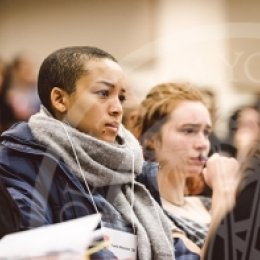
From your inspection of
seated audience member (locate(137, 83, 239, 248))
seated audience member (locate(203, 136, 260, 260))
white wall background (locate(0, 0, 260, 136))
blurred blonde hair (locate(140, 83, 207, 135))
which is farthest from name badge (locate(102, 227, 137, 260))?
white wall background (locate(0, 0, 260, 136))

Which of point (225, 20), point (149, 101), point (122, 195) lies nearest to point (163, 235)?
point (122, 195)

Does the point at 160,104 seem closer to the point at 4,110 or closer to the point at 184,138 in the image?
the point at 184,138

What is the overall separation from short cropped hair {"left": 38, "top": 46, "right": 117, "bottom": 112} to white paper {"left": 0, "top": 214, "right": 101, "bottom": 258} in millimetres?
378

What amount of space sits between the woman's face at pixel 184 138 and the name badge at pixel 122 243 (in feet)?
1.47

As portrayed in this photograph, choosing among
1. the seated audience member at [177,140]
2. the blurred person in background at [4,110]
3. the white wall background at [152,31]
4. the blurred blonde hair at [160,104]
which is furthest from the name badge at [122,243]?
the white wall background at [152,31]

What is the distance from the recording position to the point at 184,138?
1649 mm

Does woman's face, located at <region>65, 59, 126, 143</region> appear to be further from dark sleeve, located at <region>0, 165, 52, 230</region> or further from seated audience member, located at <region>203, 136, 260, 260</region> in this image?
seated audience member, located at <region>203, 136, 260, 260</region>

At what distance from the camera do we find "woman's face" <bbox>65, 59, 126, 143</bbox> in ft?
4.14

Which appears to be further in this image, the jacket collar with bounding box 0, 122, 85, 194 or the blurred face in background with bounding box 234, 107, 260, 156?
the blurred face in background with bounding box 234, 107, 260, 156

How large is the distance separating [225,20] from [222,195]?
3.95 ft

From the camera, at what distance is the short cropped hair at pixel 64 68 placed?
126 centimetres

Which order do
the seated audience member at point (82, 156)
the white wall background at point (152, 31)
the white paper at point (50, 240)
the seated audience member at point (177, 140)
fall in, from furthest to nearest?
the white wall background at point (152, 31), the seated audience member at point (177, 140), the seated audience member at point (82, 156), the white paper at point (50, 240)

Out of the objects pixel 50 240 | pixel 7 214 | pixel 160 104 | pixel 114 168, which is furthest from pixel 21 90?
pixel 50 240

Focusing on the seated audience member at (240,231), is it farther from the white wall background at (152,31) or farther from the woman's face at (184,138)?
the white wall background at (152,31)
